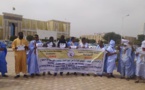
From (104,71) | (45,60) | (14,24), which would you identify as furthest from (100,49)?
(14,24)

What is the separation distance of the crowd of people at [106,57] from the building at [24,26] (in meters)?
74.8

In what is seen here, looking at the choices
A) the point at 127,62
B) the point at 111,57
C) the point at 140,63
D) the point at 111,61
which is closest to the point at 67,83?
the point at 111,61

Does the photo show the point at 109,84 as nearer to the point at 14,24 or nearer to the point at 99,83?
the point at 99,83

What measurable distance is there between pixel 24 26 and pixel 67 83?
294ft

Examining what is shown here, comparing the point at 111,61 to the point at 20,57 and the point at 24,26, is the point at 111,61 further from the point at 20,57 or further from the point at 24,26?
the point at 24,26

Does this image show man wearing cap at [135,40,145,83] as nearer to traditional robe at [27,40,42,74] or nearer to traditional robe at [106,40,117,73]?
traditional robe at [106,40,117,73]

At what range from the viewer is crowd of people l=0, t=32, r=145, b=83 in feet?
29.8

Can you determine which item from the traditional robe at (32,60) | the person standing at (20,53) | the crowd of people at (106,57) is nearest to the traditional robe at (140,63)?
the crowd of people at (106,57)

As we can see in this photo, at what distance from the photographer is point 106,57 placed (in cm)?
994

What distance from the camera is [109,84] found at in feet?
27.4

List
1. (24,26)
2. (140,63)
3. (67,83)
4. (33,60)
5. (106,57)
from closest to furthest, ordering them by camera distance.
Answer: (67,83), (140,63), (33,60), (106,57), (24,26)

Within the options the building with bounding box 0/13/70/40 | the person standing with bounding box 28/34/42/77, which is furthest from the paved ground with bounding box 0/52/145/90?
the building with bounding box 0/13/70/40

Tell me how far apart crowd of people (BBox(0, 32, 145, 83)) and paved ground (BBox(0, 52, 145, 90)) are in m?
0.40

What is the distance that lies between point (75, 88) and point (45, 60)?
2432 mm
